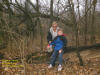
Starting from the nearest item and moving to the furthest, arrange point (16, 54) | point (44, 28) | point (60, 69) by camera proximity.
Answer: point (60, 69), point (16, 54), point (44, 28)

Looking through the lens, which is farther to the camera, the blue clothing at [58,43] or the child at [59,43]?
the blue clothing at [58,43]

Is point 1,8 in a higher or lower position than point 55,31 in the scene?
higher

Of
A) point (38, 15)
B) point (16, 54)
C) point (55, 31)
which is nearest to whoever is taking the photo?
point (55, 31)

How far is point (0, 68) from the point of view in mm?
4156

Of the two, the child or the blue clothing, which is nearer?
the child

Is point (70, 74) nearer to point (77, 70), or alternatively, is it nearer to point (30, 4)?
point (77, 70)


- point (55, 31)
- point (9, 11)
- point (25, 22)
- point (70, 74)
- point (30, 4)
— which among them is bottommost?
point (70, 74)

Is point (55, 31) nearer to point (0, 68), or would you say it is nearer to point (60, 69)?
point (60, 69)

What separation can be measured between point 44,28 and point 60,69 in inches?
244

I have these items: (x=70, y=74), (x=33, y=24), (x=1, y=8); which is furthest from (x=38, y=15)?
(x=70, y=74)

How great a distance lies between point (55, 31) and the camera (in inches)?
170

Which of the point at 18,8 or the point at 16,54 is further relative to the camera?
the point at 18,8

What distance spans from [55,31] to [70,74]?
5.37ft

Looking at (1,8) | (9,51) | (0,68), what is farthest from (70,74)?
(1,8)
